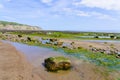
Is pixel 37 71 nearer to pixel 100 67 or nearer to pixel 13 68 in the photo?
pixel 13 68

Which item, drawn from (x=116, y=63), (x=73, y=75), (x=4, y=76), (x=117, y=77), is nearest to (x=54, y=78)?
(x=73, y=75)

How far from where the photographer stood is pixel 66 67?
20.0 m

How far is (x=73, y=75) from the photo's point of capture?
17.9 m

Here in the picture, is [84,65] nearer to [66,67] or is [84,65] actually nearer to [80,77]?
[66,67]

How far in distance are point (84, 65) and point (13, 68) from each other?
824 cm

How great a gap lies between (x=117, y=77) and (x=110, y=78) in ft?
2.66

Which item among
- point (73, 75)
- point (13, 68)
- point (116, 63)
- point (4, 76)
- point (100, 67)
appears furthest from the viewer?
point (116, 63)

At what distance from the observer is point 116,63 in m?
23.3

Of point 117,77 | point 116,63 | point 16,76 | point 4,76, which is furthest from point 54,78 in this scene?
point 116,63

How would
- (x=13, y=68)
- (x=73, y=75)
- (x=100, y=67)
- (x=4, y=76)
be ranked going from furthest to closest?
(x=100, y=67), (x=13, y=68), (x=73, y=75), (x=4, y=76)

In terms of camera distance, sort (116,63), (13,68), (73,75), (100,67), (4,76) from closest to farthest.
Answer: (4,76)
(73,75)
(13,68)
(100,67)
(116,63)

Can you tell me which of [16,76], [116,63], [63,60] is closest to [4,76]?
[16,76]

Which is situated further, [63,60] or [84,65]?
[84,65]

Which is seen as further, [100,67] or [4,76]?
[100,67]
